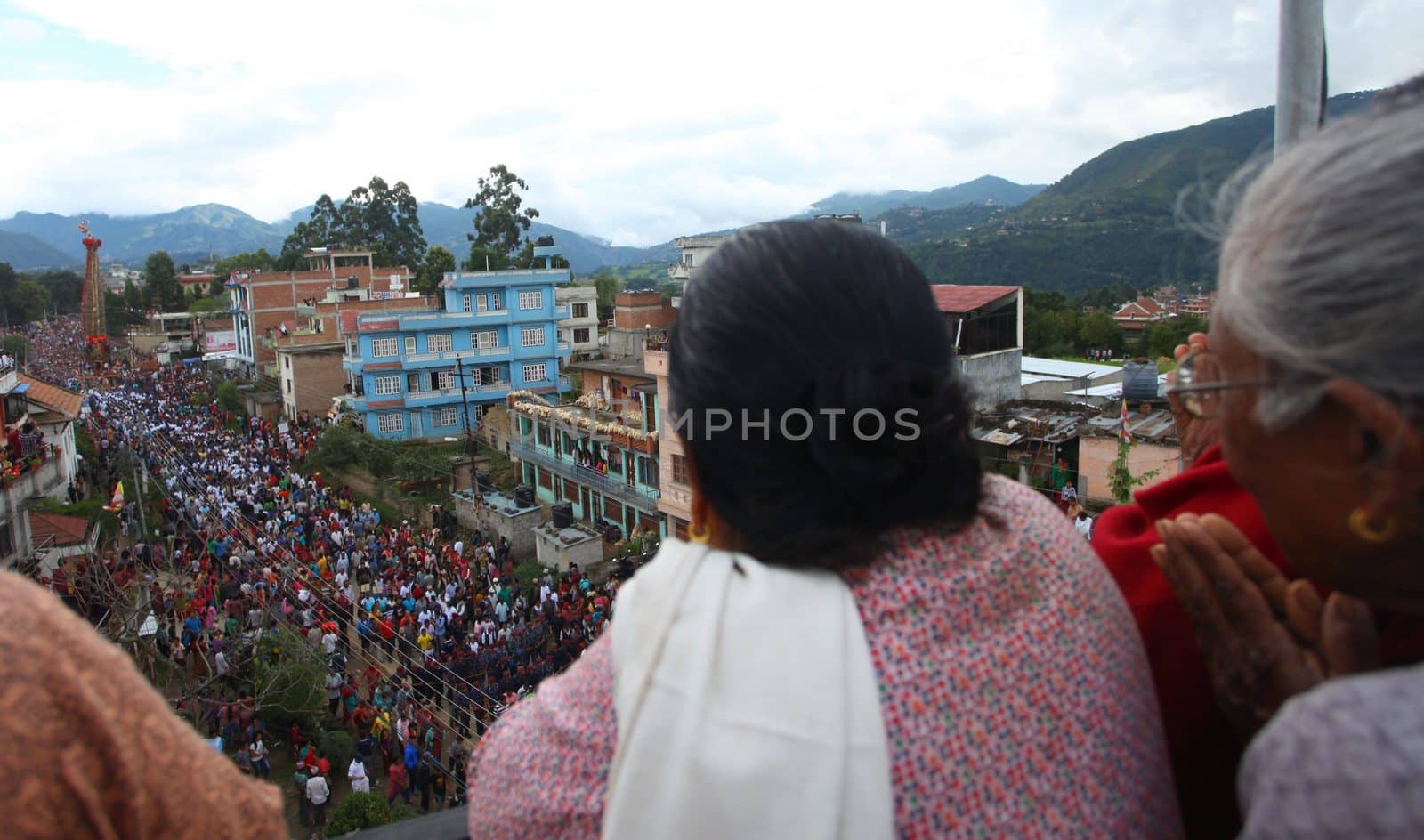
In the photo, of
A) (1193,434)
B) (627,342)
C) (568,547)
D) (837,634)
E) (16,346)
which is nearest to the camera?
(837,634)

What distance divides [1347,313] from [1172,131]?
143013 mm

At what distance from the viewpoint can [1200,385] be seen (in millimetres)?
908

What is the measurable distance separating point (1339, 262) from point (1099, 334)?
102 ft

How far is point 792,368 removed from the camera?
89 cm

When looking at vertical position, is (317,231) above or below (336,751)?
above

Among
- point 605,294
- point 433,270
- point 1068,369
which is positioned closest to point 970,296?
point 1068,369

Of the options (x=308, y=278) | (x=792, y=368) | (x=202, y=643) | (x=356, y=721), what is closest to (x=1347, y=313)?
(x=792, y=368)

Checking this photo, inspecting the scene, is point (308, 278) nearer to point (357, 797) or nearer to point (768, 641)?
point (357, 797)

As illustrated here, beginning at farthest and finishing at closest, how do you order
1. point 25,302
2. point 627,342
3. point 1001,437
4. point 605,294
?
point 25,302 → point 605,294 → point 627,342 → point 1001,437

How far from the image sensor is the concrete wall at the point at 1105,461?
11617mm

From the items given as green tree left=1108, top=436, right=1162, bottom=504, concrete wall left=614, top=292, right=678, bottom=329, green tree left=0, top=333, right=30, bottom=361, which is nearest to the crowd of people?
green tree left=1108, top=436, right=1162, bottom=504

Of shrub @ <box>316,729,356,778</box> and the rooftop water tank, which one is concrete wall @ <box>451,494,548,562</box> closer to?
shrub @ <box>316,729,356,778</box>

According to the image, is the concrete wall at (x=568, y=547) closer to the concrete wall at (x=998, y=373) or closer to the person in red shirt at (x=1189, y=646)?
the concrete wall at (x=998, y=373)

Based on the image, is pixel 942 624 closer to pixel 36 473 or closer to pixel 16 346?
pixel 36 473
